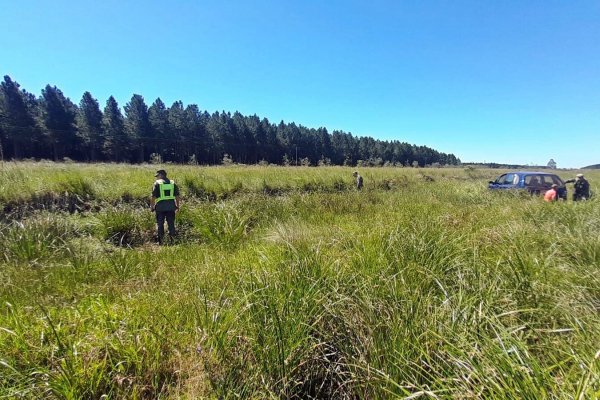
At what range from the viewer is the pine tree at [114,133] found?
51000 mm

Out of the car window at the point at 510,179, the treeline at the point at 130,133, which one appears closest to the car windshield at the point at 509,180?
the car window at the point at 510,179

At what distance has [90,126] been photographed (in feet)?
166

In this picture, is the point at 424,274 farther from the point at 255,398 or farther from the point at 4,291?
the point at 4,291

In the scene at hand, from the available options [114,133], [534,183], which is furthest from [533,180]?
[114,133]

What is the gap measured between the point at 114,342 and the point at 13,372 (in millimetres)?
544

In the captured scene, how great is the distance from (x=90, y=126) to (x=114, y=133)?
4.25 meters

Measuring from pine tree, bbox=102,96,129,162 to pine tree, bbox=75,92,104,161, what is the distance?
1257mm

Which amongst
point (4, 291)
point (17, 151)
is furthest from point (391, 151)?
point (4, 291)

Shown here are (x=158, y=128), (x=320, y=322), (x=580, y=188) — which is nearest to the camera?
(x=320, y=322)

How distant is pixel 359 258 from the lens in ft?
10.8

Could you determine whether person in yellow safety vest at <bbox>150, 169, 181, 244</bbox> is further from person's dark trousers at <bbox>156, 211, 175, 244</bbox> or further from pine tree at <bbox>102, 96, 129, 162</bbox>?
pine tree at <bbox>102, 96, 129, 162</bbox>

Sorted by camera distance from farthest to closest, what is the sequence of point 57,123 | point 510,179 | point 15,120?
point 57,123 < point 15,120 < point 510,179

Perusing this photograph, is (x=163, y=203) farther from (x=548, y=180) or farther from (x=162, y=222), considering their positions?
(x=548, y=180)

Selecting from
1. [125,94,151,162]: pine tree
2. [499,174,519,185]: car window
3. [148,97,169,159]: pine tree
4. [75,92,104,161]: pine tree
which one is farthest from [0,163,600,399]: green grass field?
[148,97,169,159]: pine tree
